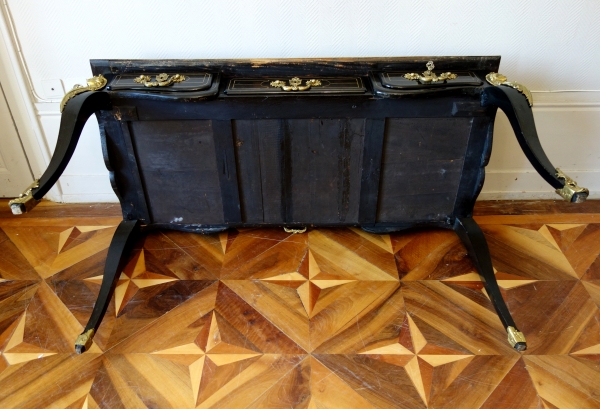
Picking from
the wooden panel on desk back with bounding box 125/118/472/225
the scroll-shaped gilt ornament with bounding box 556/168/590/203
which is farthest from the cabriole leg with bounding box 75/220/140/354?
the scroll-shaped gilt ornament with bounding box 556/168/590/203

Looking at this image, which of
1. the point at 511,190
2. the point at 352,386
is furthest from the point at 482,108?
the point at 352,386

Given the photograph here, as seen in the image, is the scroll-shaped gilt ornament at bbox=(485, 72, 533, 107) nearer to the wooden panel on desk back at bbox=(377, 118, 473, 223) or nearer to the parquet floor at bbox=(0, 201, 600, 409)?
the wooden panel on desk back at bbox=(377, 118, 473, 223)

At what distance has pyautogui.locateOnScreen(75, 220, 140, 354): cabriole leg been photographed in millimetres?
1312

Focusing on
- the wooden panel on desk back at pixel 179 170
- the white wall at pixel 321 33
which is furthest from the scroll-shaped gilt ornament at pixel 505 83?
the wooden panel on desk back at pixel 179 170

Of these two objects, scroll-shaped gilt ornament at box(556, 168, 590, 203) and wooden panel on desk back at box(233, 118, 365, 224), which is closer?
scroll-shaped gilt ornament at box(556, 168, 590, 203)

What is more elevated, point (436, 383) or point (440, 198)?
point (440, 198)

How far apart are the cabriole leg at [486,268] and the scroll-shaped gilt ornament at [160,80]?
1.05m

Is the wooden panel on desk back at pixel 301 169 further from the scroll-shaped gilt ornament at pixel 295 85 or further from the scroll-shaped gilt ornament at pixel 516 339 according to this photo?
the scroll-shaped gilt ornament at pixel 516 339

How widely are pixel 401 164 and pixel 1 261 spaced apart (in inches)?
56.8

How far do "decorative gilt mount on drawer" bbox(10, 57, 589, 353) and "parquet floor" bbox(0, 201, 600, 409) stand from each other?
0.09 m

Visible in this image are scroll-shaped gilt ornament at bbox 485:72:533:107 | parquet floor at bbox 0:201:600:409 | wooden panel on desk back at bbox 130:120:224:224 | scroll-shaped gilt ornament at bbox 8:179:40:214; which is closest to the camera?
scroll-shaped gilt ornament at bbox 8:179:40:214

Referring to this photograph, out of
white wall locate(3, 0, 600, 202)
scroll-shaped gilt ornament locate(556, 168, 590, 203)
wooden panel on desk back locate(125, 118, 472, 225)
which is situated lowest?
wooden panel on desk back locate(125, 118, 472, 225)

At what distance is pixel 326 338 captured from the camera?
138cm

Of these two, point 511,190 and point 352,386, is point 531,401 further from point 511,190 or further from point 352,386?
point 511,190
